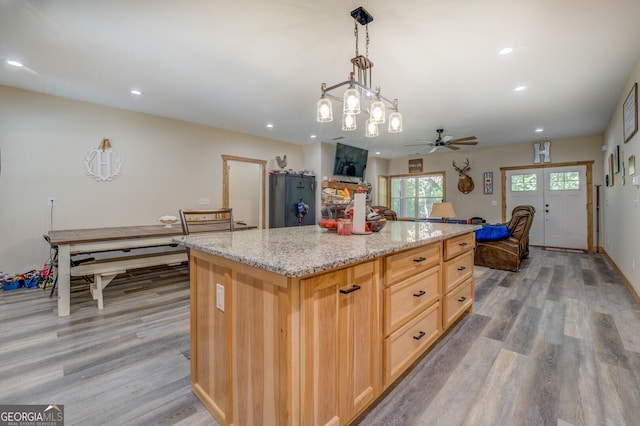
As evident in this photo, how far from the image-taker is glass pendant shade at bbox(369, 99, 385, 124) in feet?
7.55

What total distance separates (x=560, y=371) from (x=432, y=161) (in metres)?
7.53

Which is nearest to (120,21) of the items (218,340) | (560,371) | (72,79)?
(72,79)

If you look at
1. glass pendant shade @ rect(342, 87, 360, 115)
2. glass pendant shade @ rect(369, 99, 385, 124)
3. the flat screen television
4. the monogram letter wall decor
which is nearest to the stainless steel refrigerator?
the flat screen television

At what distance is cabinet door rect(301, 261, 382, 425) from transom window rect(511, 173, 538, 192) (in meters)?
7.69

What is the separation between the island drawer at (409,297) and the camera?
5.01 feet

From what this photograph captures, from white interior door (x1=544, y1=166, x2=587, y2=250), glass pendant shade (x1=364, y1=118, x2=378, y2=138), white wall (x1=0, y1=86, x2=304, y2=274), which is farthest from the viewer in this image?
white interior door (x1=544, y1=166, x2=587, y2=250)

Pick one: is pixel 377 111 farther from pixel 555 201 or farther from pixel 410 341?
pixel 555 201

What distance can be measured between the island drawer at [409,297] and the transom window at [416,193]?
7.18m

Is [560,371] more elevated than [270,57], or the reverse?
[270,57]

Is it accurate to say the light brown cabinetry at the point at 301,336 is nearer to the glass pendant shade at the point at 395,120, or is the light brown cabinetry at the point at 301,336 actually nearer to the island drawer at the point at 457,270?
the island drawer at the point at 457,270

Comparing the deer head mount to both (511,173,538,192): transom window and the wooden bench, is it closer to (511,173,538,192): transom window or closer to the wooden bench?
(511,173,538,192): transom window

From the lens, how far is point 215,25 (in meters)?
2.36

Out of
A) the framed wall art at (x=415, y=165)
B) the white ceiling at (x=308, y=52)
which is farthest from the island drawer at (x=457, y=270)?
→ the framed wall art at (x=415, y=165)

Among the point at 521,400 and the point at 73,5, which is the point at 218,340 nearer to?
the point at 521,400
